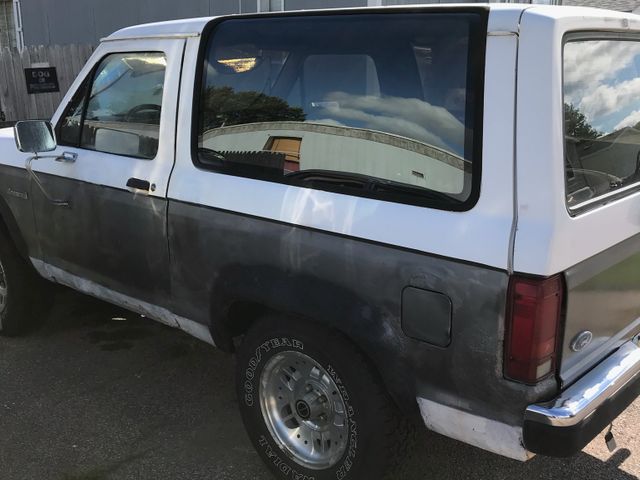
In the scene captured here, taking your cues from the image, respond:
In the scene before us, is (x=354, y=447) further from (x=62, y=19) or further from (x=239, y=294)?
(x=62, y=19)

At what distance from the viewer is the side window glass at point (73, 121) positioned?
343 cm

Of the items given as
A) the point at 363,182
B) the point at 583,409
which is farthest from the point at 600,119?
the point at 583,409

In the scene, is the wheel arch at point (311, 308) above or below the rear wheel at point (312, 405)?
above

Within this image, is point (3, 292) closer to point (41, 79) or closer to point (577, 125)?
point (577, 125)

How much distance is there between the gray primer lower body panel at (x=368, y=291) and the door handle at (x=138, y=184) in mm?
182

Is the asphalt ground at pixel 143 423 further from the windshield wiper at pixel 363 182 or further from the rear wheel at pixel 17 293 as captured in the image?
the windshield wiper at pixel 363 182

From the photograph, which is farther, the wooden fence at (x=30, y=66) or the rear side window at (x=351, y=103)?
the wooden fence at (x=30, y=66)

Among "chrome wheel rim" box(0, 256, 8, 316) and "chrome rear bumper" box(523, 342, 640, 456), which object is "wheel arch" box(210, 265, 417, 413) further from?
"chrome wheel rim" box(0, 256, 8, 316)

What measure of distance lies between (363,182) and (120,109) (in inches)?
64.4

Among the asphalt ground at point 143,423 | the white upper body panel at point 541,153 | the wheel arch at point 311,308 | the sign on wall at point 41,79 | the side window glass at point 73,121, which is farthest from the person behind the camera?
the sign on wall at point 41,79

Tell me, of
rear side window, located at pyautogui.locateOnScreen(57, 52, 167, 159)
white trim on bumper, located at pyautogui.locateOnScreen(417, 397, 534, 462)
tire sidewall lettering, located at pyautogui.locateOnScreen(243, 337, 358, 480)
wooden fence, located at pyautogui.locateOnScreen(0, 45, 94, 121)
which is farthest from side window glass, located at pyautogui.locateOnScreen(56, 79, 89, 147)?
wooden fence, located at pyautogui.locateOnScreen(0, 45, 94, 121)

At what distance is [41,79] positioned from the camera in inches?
347

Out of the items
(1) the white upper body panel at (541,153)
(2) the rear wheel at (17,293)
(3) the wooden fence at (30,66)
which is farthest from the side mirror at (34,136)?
(3) the wooden fence at (30,66)

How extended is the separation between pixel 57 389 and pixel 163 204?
1469 millimetres
